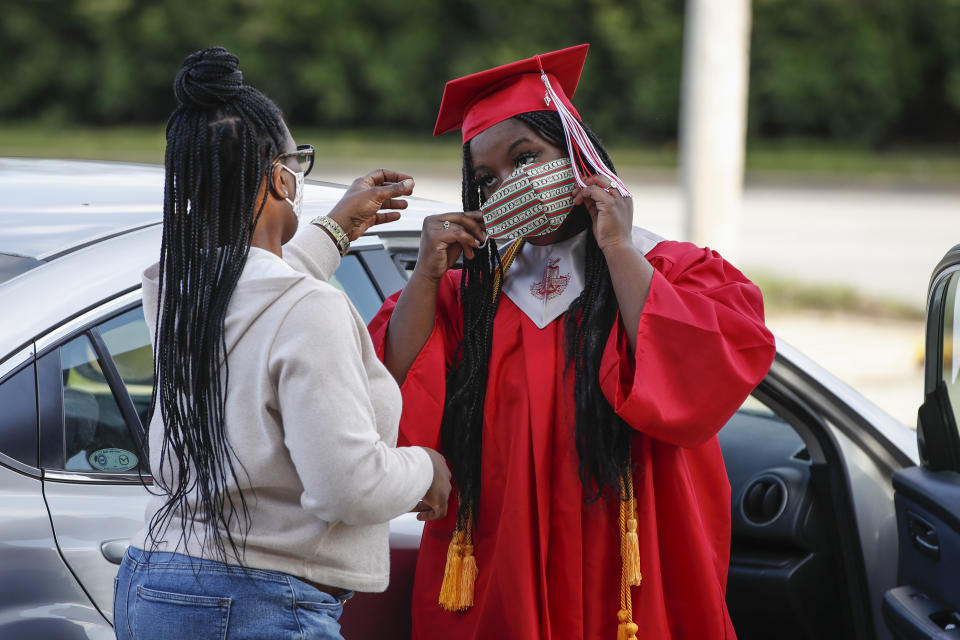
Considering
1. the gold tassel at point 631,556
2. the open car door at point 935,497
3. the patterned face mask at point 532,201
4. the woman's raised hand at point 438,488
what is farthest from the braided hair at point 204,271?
the open car door at point 935,497

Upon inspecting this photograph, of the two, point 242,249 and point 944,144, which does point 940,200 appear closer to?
point 944,144

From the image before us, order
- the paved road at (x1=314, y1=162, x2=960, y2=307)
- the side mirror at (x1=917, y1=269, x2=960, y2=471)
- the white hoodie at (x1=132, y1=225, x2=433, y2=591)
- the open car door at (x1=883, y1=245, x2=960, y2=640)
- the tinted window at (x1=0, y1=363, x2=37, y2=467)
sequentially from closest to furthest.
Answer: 1. the white hoodie at (x1=132, y1=225, x2=433, y2=591)
2. the tinted window at (x1=0, y1=363, x2=37, y2=467)
3. the open car door at (x1=883, y1=245, x2=960, y2=640)
4. the side mirror at (x1=917, y1=269, x2=960, y2=471)
5. the paved road at (x1=314, y1=162, x2=960, y2=307)

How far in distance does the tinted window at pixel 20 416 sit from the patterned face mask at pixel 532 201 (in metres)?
0.91

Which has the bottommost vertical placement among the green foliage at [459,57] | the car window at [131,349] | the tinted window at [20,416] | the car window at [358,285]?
the tinted window at [20,416]

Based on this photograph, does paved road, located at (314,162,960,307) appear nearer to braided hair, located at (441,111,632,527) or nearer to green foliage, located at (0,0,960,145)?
green foliage, located at (0,0,960,145)

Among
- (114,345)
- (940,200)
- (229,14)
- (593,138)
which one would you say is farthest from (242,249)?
(229,14)

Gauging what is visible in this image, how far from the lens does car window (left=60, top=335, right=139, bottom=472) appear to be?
208 centimetres

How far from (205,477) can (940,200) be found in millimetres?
16469

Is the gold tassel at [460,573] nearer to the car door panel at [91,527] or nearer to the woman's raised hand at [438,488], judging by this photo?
the woman's raised hand at [438,488]

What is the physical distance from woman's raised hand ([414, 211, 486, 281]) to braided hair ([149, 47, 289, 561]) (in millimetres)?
484

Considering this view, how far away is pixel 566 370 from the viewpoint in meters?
2.14

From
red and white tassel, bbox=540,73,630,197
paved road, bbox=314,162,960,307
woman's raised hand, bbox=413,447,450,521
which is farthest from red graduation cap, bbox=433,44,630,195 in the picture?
paved road, bbox=314,162,960,307

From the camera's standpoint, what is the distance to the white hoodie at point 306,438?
62.4 inches

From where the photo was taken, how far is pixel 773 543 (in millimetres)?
3014
